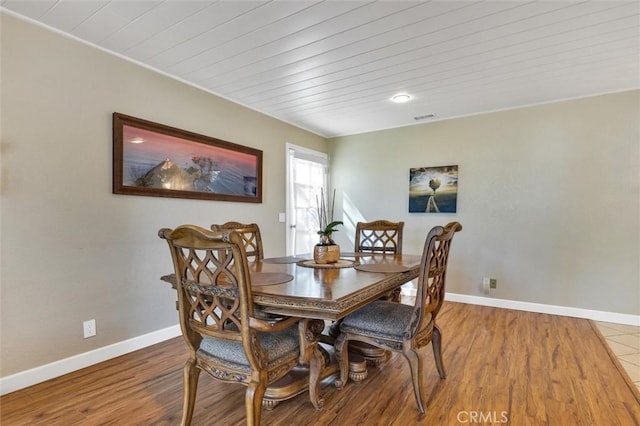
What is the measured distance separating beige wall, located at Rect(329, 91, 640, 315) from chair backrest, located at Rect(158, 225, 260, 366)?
3.39 metres

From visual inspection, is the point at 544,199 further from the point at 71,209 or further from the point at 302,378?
the point at 71,209

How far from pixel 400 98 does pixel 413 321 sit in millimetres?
2478

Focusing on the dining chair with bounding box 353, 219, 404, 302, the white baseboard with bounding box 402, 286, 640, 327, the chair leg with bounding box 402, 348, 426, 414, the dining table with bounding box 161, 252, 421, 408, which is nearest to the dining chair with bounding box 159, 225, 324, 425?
the dining table with bounding box 161, 252, 421, 408

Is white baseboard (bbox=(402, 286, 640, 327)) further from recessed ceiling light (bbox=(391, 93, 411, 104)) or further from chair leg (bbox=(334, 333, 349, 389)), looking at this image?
chair leg (bbox=(334, 333, 349, 389))

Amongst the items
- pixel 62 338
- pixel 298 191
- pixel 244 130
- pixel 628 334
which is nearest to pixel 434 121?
pixel 298 191

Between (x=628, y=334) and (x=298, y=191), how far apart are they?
12.2 feet

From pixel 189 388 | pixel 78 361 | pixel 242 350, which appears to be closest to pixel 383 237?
pixel 242 350

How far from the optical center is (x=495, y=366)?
2.33 metres

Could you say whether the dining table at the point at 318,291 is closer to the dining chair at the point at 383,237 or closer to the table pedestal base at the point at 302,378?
the table pedestal base at the point at 302,378

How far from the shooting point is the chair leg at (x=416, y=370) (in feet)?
5.66

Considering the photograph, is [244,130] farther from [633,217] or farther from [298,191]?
[633,217]

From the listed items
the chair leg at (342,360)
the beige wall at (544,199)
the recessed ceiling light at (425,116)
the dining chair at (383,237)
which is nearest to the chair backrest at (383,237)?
the dining chair at (383,237)

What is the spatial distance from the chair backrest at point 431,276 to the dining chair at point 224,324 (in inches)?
23.3

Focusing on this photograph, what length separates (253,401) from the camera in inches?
52.5
